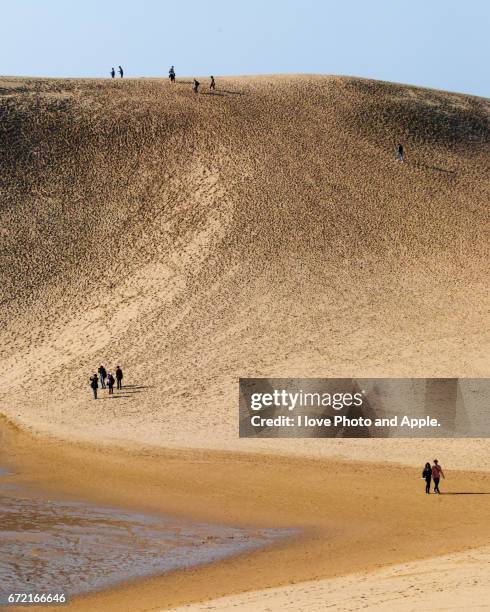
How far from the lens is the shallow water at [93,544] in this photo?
2277 centimetres

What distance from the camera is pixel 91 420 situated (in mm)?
40438

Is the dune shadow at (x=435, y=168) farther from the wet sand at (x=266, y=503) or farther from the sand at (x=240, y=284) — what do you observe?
the wet sand at (x=266, y=503)

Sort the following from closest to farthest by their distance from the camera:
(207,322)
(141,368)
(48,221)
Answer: (141,368)
(207,322)
(48,221)

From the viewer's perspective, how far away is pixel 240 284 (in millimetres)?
52906

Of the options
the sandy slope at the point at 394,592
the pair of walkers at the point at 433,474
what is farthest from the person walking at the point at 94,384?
the sandy slope at the point at 394,592

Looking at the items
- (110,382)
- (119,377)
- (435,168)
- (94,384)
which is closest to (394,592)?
(110,382)

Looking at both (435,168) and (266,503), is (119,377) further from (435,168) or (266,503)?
(435,168)

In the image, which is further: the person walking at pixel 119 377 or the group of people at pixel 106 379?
the person walking at pixel 119 377

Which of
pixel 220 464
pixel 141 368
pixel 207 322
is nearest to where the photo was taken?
pixel 220 464

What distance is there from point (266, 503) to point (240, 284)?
80.2 ft

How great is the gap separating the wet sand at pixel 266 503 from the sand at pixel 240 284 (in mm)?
123

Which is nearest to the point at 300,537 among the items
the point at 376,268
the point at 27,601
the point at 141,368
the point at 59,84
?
the point at 27,601

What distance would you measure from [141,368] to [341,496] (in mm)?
17900

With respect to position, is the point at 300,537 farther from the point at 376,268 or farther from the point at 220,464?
the point at 376,268
